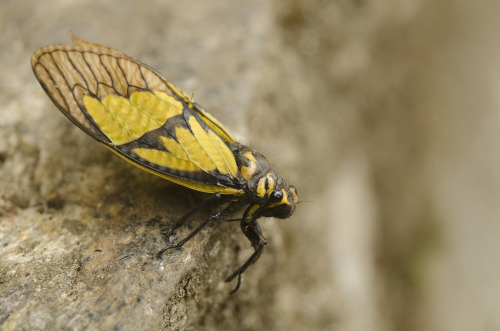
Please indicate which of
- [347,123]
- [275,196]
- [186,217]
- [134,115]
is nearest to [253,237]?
[275,196]

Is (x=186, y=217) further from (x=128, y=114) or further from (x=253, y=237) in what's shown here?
(x=128, y=114)

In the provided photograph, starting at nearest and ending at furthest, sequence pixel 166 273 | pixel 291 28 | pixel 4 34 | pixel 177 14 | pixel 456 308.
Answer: pixel 166 273
pixel 4 34
pixel 177 14
pixel 291 28
pixel 456 308

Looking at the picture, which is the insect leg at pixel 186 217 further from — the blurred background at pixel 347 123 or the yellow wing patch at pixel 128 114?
the blurred background at pixel 347 123

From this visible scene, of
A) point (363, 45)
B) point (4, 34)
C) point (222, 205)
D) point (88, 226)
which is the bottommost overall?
point (88, 226)

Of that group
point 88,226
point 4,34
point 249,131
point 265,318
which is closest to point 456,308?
point 265,318

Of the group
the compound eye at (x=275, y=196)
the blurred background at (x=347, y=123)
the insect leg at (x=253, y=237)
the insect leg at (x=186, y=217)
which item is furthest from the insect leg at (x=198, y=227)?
the blurred background at (x=347, y=123)

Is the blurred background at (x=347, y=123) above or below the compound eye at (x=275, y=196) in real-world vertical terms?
above

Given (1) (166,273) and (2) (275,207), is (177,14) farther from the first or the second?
(1) (166,273)
